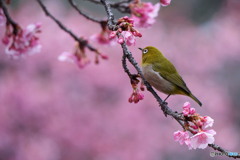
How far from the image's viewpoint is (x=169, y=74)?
2.59 meters

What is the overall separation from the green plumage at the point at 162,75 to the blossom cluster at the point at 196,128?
31.2 inches

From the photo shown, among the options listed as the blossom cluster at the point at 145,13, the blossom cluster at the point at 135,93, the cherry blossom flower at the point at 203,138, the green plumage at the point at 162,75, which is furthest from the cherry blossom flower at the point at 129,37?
the blossom cluster at the point at 145,13

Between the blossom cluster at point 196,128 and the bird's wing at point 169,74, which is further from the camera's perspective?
the bird's wing at point 169,74

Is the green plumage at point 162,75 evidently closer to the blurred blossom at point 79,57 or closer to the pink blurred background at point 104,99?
the blurred blossom at point 79,57

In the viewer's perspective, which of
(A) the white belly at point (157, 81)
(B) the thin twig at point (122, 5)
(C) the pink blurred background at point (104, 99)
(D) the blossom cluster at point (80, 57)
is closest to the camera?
(A) the white belly at point (157, 81)

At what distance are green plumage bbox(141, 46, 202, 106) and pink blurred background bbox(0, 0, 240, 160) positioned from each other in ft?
7.58

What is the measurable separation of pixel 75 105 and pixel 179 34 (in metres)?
3.91

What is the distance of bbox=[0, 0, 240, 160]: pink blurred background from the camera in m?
4.67

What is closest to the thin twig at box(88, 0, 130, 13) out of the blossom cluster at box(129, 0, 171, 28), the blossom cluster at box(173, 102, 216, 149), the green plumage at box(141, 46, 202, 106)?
the blossom cluster at box(129, 0, 171, 28)

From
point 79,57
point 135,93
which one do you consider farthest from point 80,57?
point 135,93

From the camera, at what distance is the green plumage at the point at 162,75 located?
2.45 meters

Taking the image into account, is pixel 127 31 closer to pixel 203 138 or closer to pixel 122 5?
pixel 203 138

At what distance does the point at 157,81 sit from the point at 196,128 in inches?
35.1

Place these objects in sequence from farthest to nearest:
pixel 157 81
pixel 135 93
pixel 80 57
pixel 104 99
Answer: pixel 104 99 < pixel 80 57 < pixel 157 81 < pixel 135 93
